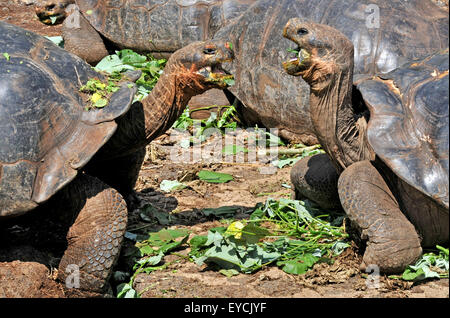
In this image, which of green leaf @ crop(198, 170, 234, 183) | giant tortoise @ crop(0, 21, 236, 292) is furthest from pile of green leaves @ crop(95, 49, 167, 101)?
giant tortoise @ crop(0, 21, 236, 292)

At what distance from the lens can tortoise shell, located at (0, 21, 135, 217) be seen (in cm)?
441

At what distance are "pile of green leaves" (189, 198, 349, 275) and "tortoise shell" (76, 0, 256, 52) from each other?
427 centimetres

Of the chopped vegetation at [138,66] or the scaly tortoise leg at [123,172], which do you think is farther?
the chopped vegetation at [138,66]

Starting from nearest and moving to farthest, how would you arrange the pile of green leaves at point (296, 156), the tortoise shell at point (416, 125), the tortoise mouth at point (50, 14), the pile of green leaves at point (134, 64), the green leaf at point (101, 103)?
the tortoise shell at point (416, 125)
the green leaf at point (101, 103)
the pile of green leaves at point (296, 156)
the pile of green leaves at point (134, 64)
the tortoise mouth at point (50, 14)

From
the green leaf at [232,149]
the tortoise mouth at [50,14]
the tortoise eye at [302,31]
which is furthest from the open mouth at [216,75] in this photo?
the tortoise mouth at [50,14]

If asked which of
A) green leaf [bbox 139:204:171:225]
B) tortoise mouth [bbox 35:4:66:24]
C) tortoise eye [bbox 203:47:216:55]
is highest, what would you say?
tortoise eye [bbox 203:47:216:55]

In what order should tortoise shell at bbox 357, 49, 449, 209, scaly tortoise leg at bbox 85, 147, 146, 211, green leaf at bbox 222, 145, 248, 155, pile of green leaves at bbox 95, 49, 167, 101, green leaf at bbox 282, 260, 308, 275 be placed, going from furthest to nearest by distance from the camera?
pile of green leaves at bbox 95, 49, 167, 101, green leaf at bbox 222, 145, 248, 155, scaly tortoise leg at bbox 85, 147, 146, 211, green leaf at bbox 282, 260, 308, 275, tortoise shell at bbox 357, 49, 449, 209

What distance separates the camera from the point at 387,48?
609 cm

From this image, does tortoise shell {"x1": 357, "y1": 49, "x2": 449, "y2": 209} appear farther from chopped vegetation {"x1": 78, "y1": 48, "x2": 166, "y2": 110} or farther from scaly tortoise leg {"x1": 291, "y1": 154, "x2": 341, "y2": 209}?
chopped vegetation {"x1": 78, "y1": 48, "x2": 166, "y2": 110}

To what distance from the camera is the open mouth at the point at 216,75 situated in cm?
468

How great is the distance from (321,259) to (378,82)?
1.31m

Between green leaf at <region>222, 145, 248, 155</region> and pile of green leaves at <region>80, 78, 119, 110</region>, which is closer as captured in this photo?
pile of green leaves at <region>80, 78, 119, 110</region>

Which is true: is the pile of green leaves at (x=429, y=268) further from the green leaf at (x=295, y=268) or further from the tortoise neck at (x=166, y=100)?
the tortoise neck at (x=166, y=100)

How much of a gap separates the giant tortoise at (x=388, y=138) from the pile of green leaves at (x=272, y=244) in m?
0.43
